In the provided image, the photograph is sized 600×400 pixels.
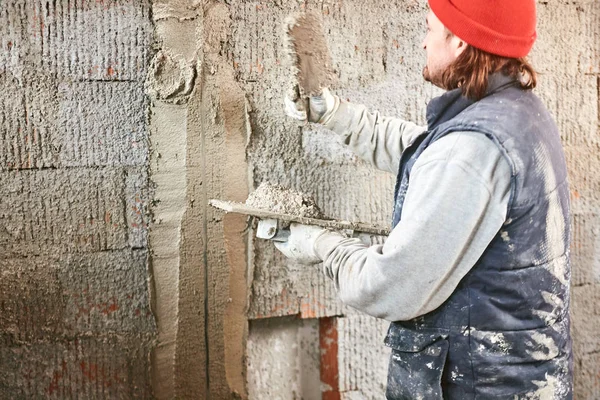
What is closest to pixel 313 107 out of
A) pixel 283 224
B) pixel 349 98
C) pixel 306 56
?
pixel 306 56

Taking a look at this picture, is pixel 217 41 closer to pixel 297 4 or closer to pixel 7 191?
pixel 297 4

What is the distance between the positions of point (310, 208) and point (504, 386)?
0.75 metres

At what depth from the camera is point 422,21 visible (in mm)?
2090

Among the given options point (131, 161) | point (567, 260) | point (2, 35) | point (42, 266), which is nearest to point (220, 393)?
point (42, 266)

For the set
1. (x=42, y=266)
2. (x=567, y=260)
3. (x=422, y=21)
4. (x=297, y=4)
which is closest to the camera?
(x=567, y=260)

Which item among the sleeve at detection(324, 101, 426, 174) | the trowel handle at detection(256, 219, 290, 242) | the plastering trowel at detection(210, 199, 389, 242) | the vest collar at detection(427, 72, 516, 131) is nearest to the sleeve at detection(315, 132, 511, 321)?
the vest collar at detection(427, 72, 516, 131)

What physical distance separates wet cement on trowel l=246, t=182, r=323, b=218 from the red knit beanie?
681mm

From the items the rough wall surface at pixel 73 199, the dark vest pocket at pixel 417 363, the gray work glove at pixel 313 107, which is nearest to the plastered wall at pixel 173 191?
the rough wall surface at pixel 73 199

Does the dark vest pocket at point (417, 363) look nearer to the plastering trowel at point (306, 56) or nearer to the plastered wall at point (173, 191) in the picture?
the plastered wall at point (173, 191)

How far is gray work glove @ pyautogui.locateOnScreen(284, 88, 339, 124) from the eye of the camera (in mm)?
1756

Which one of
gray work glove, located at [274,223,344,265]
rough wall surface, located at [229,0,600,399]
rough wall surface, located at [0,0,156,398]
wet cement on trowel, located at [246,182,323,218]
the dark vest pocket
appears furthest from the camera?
rough wall surface, located at [229,0,600,399]

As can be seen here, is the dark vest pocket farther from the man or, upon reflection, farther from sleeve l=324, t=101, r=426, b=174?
sleeve l=324, t=101, r=426, b=174

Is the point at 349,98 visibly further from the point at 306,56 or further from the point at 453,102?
the point at 453,102

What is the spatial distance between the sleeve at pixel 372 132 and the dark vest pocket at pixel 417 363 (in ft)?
2.25
